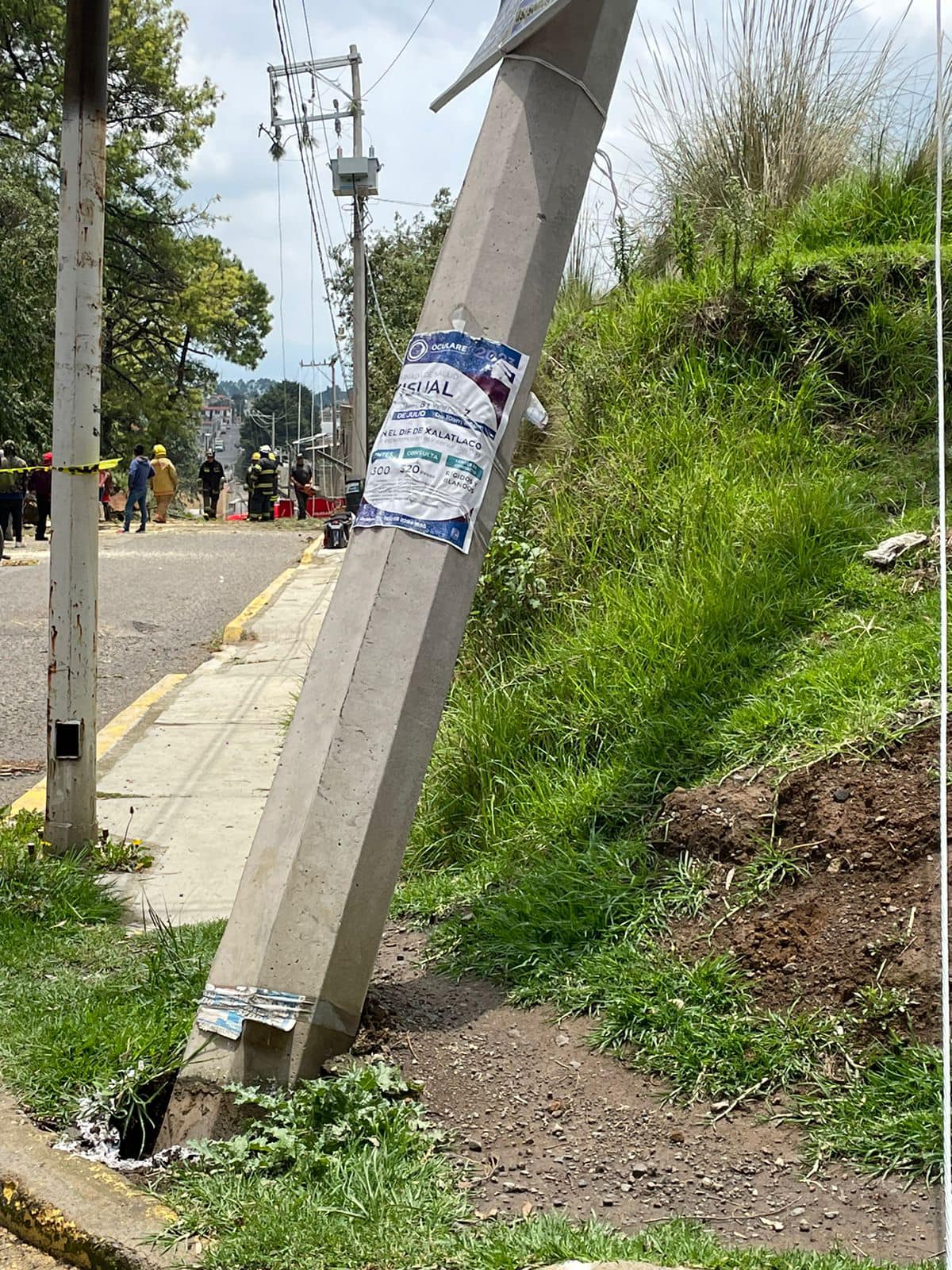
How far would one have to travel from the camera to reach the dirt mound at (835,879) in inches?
131

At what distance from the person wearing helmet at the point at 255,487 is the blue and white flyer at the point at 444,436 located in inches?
1047

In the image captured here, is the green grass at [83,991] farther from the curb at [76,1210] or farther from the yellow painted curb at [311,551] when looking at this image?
the yellow painted curb at [311,551]

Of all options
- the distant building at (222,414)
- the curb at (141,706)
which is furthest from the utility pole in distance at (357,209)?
the distant building at (222,414)

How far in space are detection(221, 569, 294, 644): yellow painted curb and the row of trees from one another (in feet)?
58.8

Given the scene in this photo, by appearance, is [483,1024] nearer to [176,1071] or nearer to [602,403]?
[176,1071]

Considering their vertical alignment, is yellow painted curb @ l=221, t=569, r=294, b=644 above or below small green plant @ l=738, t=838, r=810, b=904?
below

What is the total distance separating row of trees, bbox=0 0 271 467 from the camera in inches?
1253

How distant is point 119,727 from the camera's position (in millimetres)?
8484

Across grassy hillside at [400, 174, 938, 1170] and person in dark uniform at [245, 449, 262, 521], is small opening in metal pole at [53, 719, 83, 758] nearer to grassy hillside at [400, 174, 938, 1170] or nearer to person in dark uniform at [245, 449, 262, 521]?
grassy hillside at [400, 174, 938, 1170]

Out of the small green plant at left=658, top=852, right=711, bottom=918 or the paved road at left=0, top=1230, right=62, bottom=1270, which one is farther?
the small green plant at left=658, top=852, right=711, bottom=918

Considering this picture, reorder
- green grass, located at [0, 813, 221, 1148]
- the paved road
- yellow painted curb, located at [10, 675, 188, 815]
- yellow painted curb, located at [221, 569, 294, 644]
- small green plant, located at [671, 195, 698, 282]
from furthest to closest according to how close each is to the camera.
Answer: yellow painted curb, located at [221, 569, 294, 644], small green plant, located at [671, 195, 698, 282], yellow painted curb, located at [10, 675, 188, 815], green grass, located at [0, 813, 221, 1148], the paved road

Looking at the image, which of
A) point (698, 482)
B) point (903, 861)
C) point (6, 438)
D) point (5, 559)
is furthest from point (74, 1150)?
point (6, 438)

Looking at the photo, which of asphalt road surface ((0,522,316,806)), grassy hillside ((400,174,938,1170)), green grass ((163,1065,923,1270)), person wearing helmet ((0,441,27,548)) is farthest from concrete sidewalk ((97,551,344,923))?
person wearing helmet ((0,441,27,548))

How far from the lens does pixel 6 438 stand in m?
32.3
